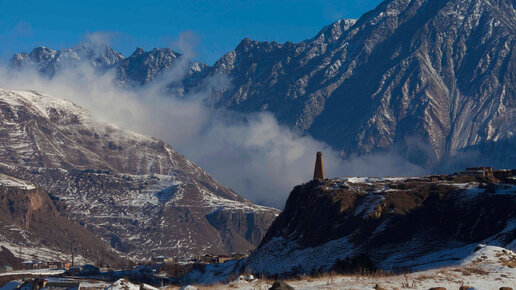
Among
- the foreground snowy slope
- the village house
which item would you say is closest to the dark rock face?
the village house

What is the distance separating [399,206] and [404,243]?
18709 millimetres

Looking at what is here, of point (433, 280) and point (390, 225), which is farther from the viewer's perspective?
point (390, 225)

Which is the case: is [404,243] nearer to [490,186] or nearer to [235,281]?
[490,186]

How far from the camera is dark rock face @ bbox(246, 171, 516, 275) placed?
12656 cm

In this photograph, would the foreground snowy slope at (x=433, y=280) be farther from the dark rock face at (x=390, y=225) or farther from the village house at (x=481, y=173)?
the village house at (x=481, y=173)

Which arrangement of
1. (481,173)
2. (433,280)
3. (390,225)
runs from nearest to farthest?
1. (433,280)
2. (390,225)
3. (481,173)

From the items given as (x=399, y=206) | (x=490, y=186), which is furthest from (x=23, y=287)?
(x=490, y=186)

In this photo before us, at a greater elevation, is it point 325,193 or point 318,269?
point 325,193

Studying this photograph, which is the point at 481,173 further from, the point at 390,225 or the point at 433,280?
the point at 433,280

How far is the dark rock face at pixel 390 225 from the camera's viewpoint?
126562mm

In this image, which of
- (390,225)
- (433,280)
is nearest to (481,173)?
(390,225)

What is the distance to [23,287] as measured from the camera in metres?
169

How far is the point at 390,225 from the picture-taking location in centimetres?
14212

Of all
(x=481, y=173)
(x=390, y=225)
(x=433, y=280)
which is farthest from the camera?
(x=481, y=173)
